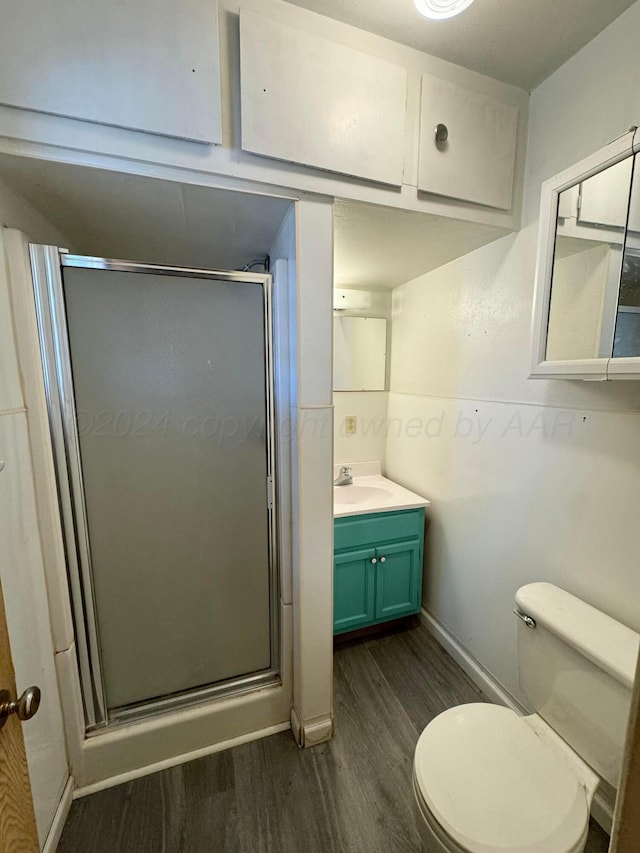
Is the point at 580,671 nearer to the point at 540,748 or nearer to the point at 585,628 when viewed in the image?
the point at 585,628

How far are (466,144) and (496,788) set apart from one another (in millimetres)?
2042

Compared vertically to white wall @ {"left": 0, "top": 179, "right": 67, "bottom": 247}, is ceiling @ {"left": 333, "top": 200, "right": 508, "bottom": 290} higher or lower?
higher

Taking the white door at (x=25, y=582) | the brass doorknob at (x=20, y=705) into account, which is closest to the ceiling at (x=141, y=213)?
the white door at (x=25, y=582)

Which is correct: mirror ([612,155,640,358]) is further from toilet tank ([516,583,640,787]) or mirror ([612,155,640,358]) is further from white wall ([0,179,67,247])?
white wall ([0,179,67,247])

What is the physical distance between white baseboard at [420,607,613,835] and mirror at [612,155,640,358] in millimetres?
1445

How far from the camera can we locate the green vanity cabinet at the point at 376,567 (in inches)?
70.4

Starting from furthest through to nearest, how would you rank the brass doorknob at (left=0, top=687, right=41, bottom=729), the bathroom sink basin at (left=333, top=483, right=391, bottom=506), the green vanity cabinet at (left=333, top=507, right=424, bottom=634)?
the bathroom sink basin at (left=333, top=483, right=391, bottom=506) → the green vanity cabinet at (left=333, top=507, right=424, bottom=634) → the brass doorknob at (left=0, top=687, right=41, bottom=729)

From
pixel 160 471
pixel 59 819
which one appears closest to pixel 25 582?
pixel 160 471

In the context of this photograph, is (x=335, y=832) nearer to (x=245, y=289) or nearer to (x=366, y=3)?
(x=245, y=289)

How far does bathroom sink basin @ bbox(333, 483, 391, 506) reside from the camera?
208 centimetres

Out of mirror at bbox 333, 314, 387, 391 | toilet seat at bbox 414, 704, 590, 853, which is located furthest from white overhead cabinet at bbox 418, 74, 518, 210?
toilet seat at bbox 414, 704, 590, 853

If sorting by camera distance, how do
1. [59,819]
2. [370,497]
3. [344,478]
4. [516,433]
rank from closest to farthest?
1. [59,819]
2. [516,433]
3. [370,497]
4. [344,478]

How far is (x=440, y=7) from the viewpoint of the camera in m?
0.93

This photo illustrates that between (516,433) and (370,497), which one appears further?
(370,497)
